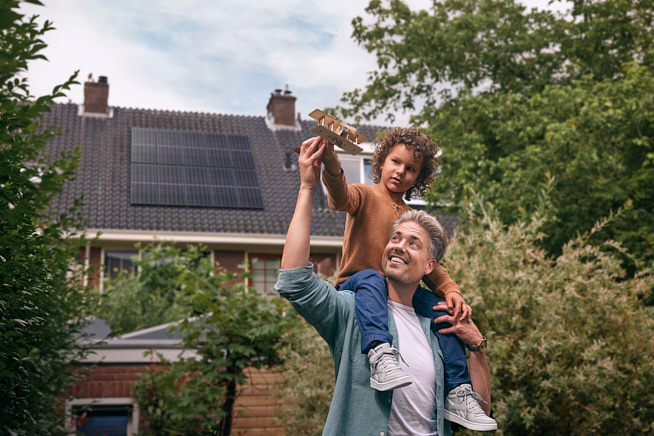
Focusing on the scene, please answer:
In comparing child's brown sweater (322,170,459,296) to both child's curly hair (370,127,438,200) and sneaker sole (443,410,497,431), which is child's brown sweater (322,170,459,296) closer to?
child's curly hair (370,127,438,200)

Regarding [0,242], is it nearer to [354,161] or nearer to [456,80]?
[456,80]

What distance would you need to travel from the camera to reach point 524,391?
5945mm

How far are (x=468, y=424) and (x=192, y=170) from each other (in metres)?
15.8

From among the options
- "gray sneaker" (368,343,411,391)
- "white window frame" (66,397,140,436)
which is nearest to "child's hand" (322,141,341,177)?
"gray sneaker" (368,343,411,391)

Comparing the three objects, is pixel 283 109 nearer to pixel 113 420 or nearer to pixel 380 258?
pixel 113 420

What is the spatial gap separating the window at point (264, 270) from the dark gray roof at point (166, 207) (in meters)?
0.88

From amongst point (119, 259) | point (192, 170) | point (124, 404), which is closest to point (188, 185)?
point (192, 170)

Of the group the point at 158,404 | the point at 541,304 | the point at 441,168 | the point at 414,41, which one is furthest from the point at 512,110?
the point at 158,404

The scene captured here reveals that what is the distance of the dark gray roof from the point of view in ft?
53.8

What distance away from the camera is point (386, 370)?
260 cm

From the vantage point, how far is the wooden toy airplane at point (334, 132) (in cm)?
273

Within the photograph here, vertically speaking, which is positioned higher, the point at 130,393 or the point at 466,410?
the point at 466,410

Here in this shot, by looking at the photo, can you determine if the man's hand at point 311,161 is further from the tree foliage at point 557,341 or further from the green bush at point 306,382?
the green bush at point 306,382

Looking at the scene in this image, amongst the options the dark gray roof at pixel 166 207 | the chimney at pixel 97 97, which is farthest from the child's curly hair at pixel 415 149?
the chimney at pixel 97 97
